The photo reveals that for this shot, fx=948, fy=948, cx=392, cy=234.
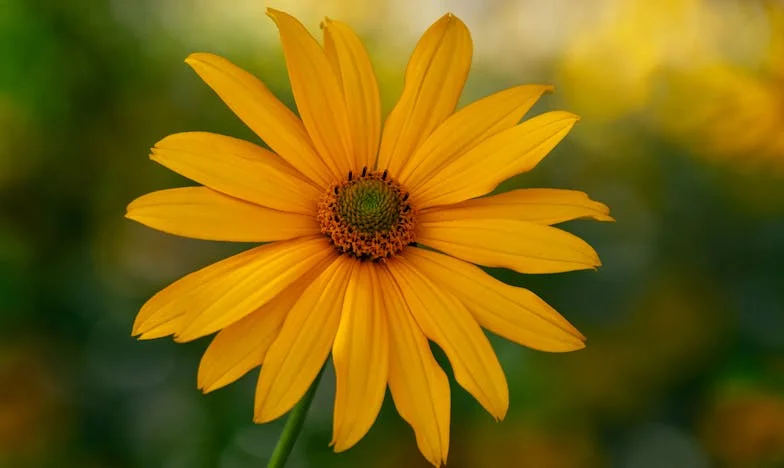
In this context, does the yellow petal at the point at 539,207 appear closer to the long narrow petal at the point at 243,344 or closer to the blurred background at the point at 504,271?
the long narrow petal at the point at 243,344

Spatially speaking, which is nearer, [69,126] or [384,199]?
[384,199]

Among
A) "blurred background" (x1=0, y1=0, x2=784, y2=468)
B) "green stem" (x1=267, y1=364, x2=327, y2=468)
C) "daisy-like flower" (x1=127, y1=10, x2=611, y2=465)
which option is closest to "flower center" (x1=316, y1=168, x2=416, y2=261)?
"daisy-like flower" (x1=127, y1=10, x2=611, y2=465)

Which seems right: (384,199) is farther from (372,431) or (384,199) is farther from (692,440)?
(692,440)

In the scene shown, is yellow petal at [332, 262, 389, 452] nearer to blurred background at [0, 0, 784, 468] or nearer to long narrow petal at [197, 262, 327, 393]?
long narrow petal at [197, 262, 327, 393]

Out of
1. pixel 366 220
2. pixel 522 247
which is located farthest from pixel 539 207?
pixel 366 220

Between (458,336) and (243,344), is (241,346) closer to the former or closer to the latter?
(243,344)

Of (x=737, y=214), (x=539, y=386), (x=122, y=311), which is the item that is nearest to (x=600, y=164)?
(x=737, y=214)
